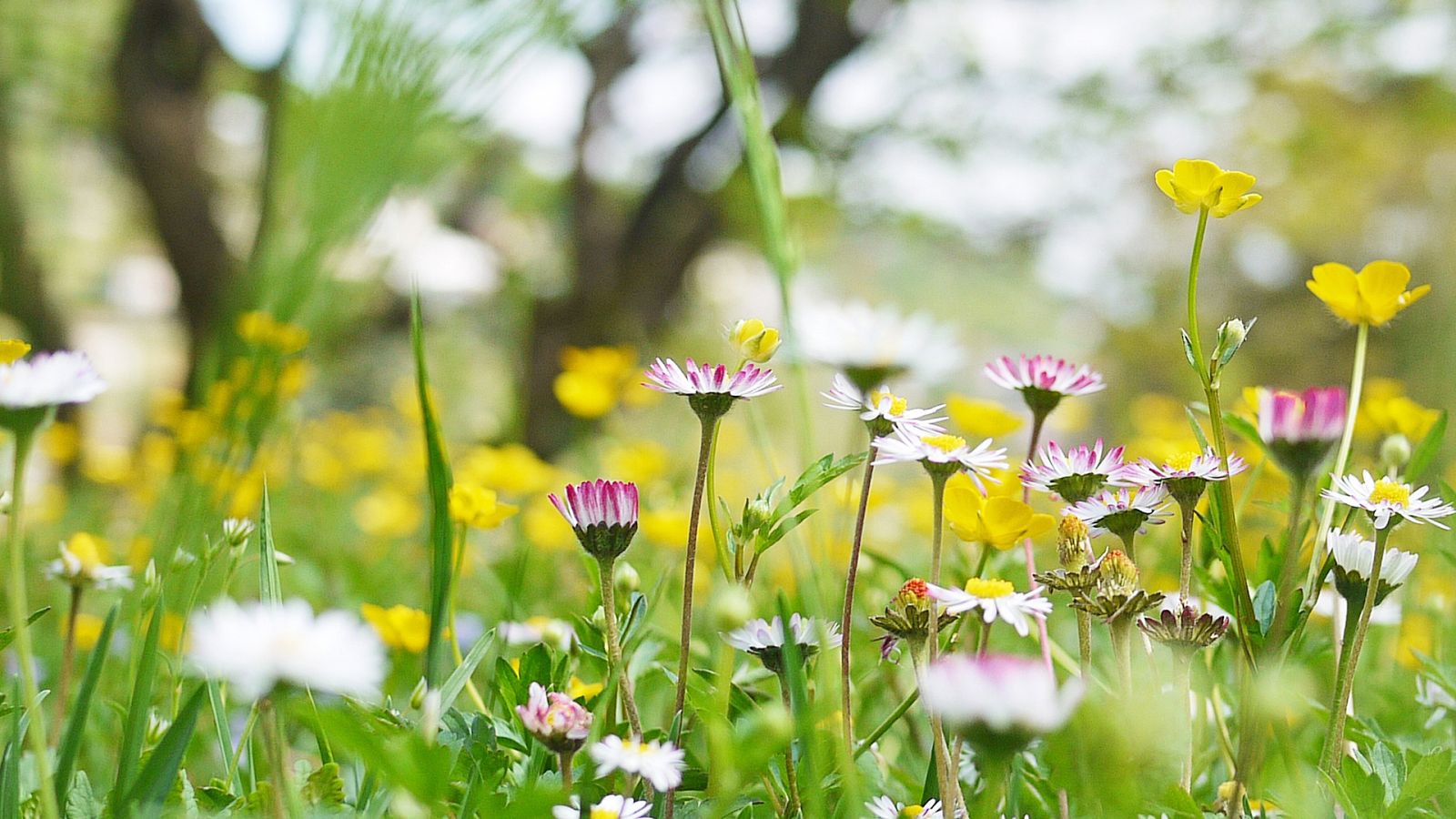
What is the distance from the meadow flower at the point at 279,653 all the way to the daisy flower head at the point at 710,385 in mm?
131

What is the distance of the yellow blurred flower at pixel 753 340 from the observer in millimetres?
339

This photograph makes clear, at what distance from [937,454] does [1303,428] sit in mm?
102

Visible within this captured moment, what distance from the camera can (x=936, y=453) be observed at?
315 mm

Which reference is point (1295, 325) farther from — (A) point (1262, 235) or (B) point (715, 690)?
(B) point (715, 690)

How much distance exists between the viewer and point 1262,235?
13.1ft

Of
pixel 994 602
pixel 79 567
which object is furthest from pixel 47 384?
pixel 994 602

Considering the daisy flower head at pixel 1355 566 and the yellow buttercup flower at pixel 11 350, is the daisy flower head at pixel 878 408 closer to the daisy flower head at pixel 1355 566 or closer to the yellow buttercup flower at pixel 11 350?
the daisy flower head at pixel 1355 566

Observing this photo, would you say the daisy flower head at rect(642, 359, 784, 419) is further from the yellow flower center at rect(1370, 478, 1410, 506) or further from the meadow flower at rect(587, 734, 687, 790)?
the yellow flower center at rect(1370, 478, 1410, 506)

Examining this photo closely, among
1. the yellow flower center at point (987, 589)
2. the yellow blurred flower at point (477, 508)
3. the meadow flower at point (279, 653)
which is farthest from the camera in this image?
the yellow blurred flower at point (477, 508)

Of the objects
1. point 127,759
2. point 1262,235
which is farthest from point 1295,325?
point 127,759

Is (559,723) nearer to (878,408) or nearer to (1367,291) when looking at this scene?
(878,408)

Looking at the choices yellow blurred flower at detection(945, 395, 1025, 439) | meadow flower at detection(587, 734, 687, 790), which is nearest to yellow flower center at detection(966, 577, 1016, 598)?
meadow flower at detection(587, 734, 687, 790)

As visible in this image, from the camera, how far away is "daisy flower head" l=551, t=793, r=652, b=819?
0.88 feet

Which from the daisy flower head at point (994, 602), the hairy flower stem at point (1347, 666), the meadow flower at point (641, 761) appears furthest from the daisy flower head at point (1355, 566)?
the meadow flower at point (641, 761)
